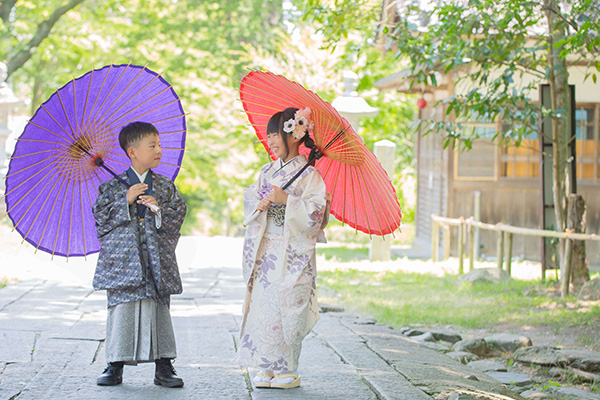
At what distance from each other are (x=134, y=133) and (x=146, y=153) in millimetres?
A: 130

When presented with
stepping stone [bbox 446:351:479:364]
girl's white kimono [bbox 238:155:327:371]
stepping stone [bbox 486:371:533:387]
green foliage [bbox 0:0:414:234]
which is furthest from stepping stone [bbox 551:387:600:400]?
green foliage [bbox 0:0:414:234]

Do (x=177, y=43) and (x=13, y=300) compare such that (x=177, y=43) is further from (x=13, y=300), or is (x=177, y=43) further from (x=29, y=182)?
(x=29, y=182)

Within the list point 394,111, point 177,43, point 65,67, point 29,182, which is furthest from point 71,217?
point 65,67

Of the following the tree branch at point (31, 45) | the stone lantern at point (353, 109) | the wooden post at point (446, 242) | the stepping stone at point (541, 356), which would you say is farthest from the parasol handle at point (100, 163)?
the tree branch at point (31, 45)

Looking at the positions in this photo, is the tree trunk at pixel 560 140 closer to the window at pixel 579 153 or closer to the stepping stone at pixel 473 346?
the stepping stone at pixel 473 346

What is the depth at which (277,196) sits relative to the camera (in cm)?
390

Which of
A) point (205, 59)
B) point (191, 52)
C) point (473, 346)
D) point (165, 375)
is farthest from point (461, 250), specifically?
point (205, 59)

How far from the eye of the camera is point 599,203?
12.5m

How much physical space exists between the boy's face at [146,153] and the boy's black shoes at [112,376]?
108 cm

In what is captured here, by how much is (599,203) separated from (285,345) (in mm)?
10168

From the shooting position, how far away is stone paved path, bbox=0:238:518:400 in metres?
3.75

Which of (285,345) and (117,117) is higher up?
(117,117)

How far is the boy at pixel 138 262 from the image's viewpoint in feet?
12.3

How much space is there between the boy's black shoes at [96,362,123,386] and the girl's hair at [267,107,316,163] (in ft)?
4.90
